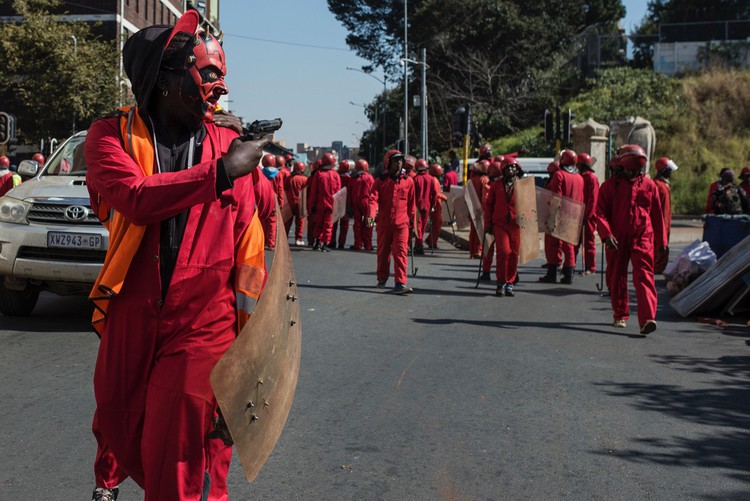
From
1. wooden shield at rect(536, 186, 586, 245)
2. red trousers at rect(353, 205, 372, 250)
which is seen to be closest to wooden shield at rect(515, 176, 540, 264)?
wooden shield at rect(536, 186, 586, 245)

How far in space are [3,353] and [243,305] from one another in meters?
5.62

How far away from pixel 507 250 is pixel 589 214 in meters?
2.87

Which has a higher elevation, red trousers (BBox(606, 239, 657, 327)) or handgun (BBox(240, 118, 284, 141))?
handgun (BBox(240, 118, 284, 141))

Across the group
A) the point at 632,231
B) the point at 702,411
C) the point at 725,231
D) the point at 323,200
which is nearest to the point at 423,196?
the point at 323,200

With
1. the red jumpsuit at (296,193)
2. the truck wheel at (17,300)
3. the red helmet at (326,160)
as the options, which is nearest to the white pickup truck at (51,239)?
the truck wheel at (17,300)

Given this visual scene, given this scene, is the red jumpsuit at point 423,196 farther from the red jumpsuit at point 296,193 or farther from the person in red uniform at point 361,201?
the red jumpsuit at point 296,193

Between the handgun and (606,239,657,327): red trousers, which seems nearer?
the handgun

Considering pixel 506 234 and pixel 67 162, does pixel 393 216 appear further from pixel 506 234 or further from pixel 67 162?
pixel 67 162

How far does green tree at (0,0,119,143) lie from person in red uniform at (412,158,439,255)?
82.0ft

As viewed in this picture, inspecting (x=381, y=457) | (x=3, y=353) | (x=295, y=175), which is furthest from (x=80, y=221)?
(x=295, y=175)

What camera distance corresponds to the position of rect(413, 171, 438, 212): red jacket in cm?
2053

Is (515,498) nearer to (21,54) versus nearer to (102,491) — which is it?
(102,491)

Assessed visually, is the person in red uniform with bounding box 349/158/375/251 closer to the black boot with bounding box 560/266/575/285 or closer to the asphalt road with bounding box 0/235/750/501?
the black boot with bounding box 560/266/575/285

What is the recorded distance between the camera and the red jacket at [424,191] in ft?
67.4
